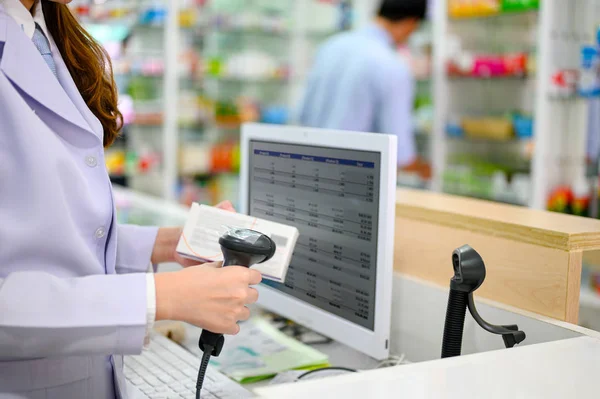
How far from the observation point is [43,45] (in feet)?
4.46

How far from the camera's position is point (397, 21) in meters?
3.96

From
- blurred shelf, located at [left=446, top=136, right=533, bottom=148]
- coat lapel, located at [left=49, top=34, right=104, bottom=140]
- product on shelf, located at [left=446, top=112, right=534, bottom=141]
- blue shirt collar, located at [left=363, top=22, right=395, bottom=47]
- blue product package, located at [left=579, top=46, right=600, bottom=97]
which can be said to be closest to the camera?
coat lapel, located at [left=49, top=34, right=104, bottom=140]

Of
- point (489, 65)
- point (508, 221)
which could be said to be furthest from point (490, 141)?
point (508, 221)

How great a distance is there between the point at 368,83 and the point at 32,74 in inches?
105

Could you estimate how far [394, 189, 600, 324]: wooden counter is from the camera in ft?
4.87

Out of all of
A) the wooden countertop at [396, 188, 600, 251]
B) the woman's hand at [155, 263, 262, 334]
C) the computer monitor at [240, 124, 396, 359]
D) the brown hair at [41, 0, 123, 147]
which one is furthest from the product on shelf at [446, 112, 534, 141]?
the woman's hand at [155, 263, 262, 334]

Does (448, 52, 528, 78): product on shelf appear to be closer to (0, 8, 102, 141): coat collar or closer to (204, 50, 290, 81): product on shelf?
(204, 50, 290, 81): product on shelf

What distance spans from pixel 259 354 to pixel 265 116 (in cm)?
437

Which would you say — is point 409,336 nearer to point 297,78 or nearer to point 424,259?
point 424,259

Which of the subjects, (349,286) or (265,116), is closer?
(349,286)

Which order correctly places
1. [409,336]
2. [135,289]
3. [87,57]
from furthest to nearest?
[409,336] < [87,57] < [135,289]

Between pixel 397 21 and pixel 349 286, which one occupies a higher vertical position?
pixel 397 21

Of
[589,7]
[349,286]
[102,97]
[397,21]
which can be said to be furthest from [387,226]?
[589,7]

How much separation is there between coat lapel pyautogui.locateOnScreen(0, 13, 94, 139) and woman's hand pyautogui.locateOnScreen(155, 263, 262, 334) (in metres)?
0.31
